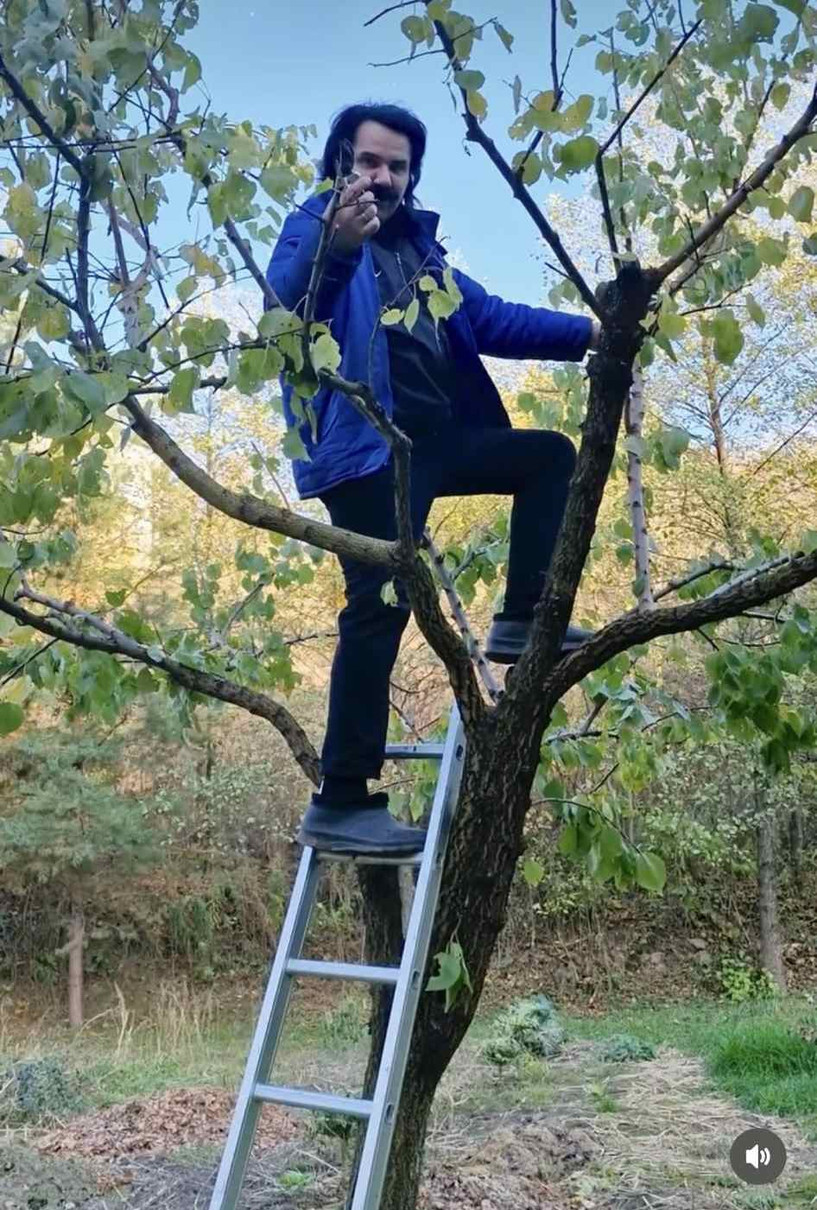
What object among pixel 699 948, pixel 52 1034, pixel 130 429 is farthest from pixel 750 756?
pixel 130 429

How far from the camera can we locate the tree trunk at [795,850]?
8.92 metres

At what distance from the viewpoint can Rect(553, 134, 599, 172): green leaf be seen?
4.86 ft

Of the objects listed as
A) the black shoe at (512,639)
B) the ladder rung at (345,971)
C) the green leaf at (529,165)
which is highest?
the green leaf at (529,165)

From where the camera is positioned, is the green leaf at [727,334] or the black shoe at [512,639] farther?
the black shoe at [512,639]

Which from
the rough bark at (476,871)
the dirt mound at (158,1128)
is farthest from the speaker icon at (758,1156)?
the rough bark at (476,871)

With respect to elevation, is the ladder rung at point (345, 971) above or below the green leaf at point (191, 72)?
below

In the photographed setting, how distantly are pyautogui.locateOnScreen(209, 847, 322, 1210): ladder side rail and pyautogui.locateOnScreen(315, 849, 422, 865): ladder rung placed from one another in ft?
0.08

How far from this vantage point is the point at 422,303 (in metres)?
2.16

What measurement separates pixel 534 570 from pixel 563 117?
900 mm

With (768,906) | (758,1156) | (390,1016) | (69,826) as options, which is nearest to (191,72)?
(390,1016)

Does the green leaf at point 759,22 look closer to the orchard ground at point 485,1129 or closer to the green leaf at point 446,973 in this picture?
the green leaf at point 446,973

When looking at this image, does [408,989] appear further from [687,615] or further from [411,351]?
[411,351]

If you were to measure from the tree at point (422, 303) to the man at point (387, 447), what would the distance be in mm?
105

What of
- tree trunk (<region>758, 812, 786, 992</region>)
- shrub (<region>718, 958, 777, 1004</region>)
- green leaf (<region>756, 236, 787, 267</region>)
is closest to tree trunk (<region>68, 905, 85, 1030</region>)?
shrub (<region>718, 958, 777, 1004</region>)
